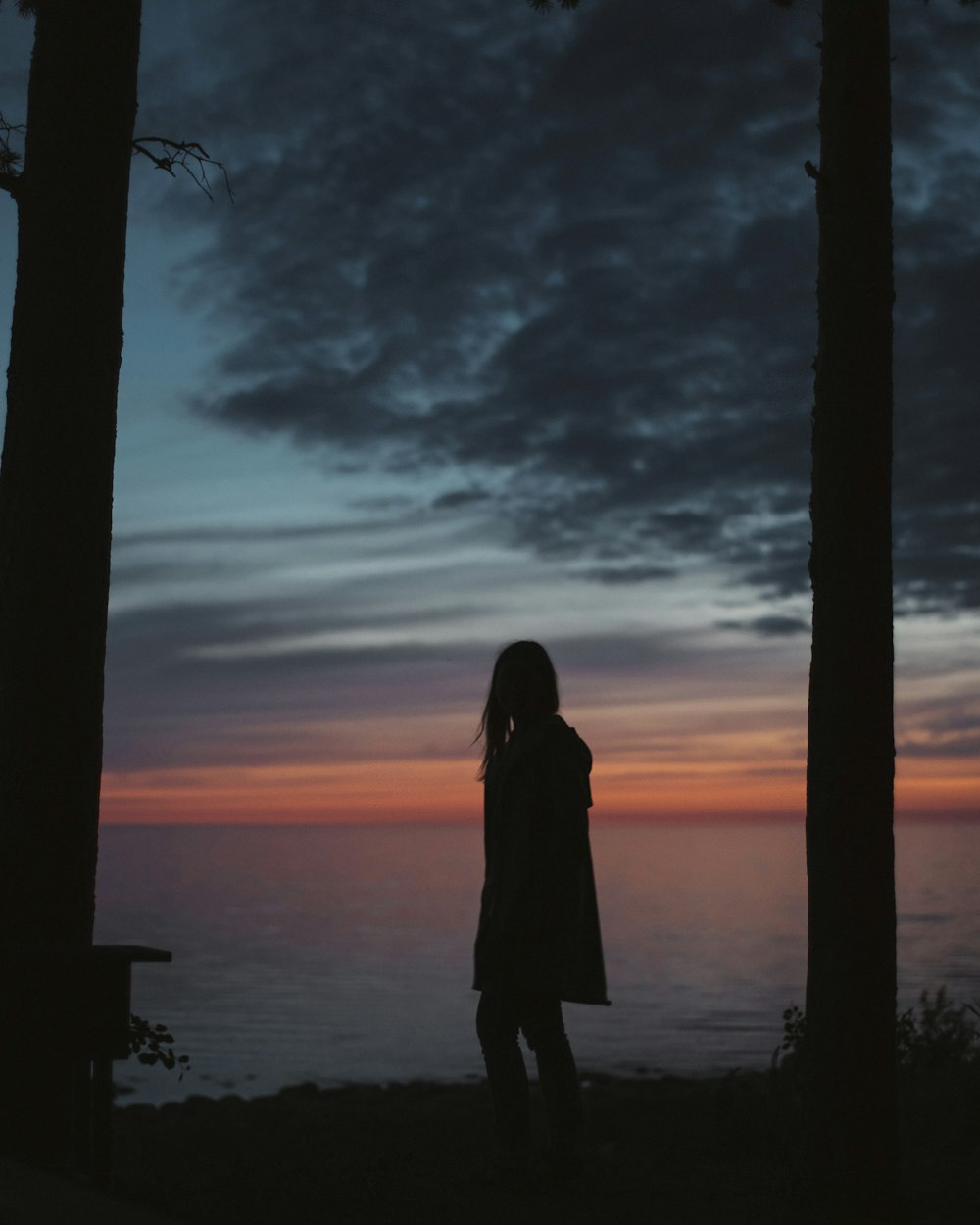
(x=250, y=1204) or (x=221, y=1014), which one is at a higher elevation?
(x=250, y=1204)

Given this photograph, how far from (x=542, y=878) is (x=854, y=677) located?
1.63m

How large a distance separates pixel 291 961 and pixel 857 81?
95.5 ft

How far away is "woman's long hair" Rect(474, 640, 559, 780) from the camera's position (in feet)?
19.9

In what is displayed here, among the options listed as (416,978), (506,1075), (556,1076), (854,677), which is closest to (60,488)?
(506,1075)

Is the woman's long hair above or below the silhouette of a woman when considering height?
above

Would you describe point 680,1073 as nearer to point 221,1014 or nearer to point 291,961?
point 221,1014

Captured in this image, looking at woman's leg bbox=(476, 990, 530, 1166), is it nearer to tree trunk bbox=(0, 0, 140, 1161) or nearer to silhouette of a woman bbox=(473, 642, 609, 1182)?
silhouette of a woman bbox=(473, 642, 609, 1182)

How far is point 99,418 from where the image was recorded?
20.1 ft

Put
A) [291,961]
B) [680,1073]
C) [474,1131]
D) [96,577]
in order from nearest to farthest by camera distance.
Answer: [96,577] → [474,1131] → [680,1073] → [291,961]

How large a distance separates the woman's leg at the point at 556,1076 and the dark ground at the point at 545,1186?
7.3 inches

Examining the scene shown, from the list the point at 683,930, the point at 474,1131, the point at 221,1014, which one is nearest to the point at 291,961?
the point at 221,1014

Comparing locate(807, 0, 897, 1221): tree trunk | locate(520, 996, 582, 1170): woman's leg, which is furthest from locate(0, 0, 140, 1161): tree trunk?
locate(807, 0, 897, 1221): tree trunk

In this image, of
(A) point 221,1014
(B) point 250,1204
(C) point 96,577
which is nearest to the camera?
(B) point 250,1204

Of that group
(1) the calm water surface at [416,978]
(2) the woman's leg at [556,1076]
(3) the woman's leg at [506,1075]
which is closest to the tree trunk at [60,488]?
(3) the woman's leg at [506,1075]
